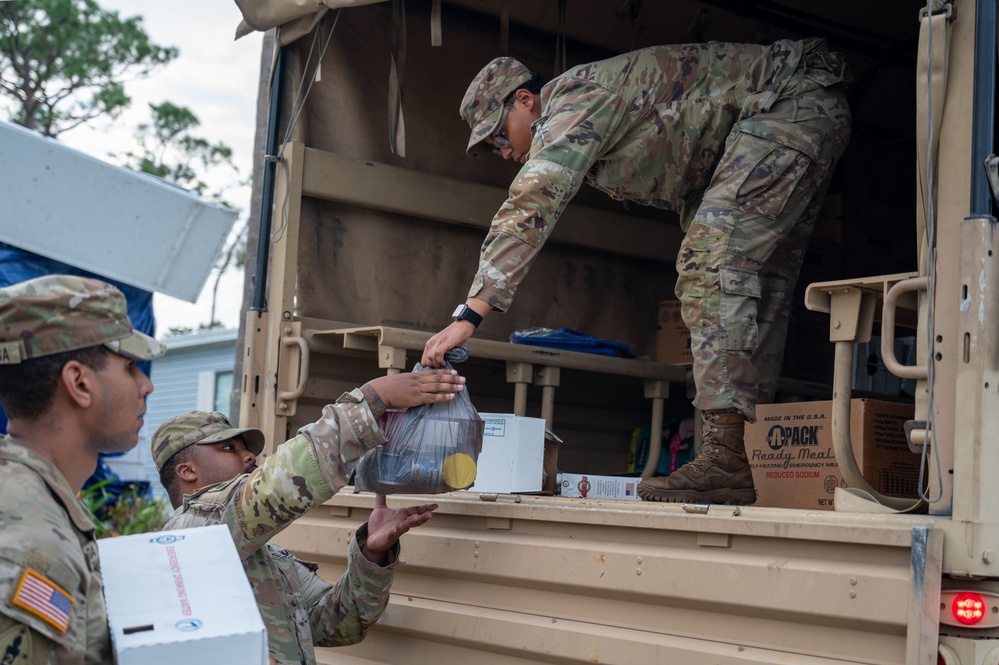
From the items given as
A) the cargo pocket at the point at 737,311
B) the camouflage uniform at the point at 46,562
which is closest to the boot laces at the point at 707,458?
the cargo pocket at the point at 737,311

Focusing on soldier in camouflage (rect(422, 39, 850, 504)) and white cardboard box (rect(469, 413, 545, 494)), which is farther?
white cardboard box (rect(469, 413, 545, 494))

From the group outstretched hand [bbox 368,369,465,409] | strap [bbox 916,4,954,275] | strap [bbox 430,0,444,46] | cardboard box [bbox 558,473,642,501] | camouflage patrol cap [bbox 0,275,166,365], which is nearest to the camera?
camouflage patrol cap [bbox 0,275,166,365]

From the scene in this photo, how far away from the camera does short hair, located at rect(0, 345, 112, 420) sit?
5.67 feet

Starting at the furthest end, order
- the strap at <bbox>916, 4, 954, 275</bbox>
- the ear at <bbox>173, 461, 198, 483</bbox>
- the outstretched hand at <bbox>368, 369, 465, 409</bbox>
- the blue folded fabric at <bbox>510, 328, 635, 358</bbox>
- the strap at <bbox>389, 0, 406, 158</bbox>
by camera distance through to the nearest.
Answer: the blue folded fabric at <bbox>510, 328, 635, 358</bbox> → the strap at <bbox>389, 0, 406, 158</bbox> → the ear at <bbox>173, 461, 198, 483</bbox> → the outstretched hand at <bbox>368, 369, 465, 409</bbox> → the strap at <bbox>916, 4, 954, 275</bbox>

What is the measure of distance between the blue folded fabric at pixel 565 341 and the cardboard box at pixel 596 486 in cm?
67

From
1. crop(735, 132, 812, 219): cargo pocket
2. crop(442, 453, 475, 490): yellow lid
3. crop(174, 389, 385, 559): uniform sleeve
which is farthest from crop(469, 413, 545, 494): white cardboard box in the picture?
crop(735, 132, 812, 219): cargo pocket

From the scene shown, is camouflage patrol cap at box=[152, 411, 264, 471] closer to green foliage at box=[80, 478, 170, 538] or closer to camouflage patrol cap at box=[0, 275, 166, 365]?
camouflage patrol cap at box=[0, 275, 166, 365]

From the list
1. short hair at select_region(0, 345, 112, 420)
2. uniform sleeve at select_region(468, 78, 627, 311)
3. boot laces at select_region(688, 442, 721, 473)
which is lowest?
boot laces at select_region(688, 442, 721, 473)

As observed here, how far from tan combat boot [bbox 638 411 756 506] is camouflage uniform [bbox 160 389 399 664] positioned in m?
0.75

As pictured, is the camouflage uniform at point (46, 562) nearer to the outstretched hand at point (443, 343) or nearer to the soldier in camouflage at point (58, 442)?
the soldier in camouflage at point (58, 442)

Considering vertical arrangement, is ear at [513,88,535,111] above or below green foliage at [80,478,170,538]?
above

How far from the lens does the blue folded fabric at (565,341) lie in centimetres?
414

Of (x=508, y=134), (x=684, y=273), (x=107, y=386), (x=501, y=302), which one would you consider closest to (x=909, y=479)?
(x=684, y=273)

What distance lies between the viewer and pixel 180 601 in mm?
1840
